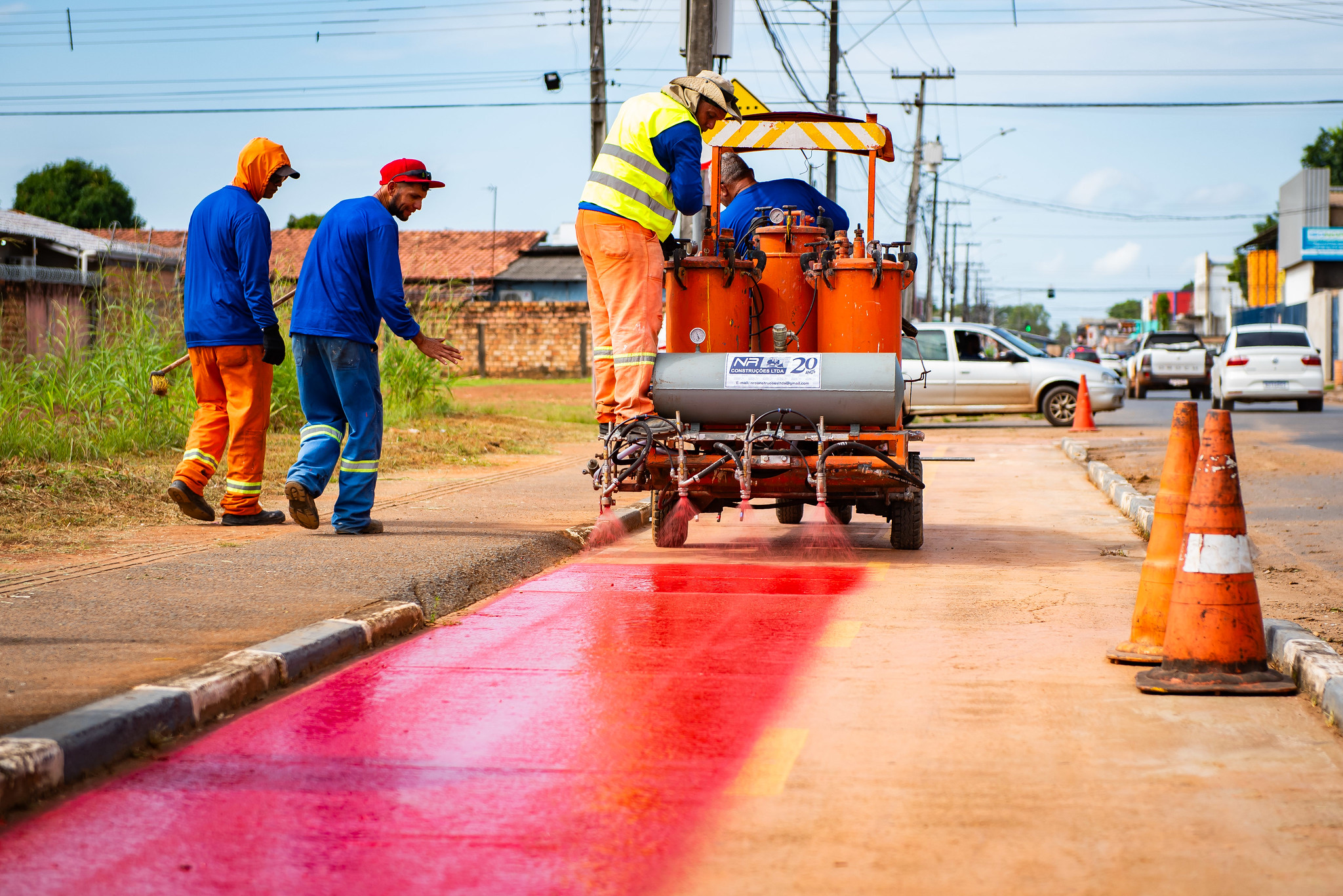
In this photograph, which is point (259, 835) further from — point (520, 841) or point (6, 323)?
point (6, 323)

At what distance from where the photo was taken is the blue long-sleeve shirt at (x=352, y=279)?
26.8 feet

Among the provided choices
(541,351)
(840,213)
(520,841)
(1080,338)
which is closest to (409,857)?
(520,841)

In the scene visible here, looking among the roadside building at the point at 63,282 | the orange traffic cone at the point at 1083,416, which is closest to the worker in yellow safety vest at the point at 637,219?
the roadside building at the point at 63,282

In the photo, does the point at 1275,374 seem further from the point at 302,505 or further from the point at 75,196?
the point at 75,196

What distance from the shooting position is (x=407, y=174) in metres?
8.50

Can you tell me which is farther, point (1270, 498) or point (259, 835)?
point (1270, 498)

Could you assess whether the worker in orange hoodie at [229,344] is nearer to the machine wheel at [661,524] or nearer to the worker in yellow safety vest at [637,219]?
the worker in yellow safety vest at [637,219]

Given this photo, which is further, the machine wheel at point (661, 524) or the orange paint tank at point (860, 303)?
the machine wheel at point (661, 524)

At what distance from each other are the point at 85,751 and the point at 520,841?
4.44 ft

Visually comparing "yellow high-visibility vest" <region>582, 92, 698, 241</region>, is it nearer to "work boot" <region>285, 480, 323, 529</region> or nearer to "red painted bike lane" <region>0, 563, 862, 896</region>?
"work boot" <region>285, 480, 323, 529</region>

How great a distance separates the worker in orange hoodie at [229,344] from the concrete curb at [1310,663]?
18.8 feet

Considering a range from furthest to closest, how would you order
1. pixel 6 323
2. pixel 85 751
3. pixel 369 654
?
pixel 6 323, pixel 369 654, pixel 85 751

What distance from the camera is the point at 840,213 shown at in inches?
357

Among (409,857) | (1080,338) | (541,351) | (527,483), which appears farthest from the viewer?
(1080,338)
